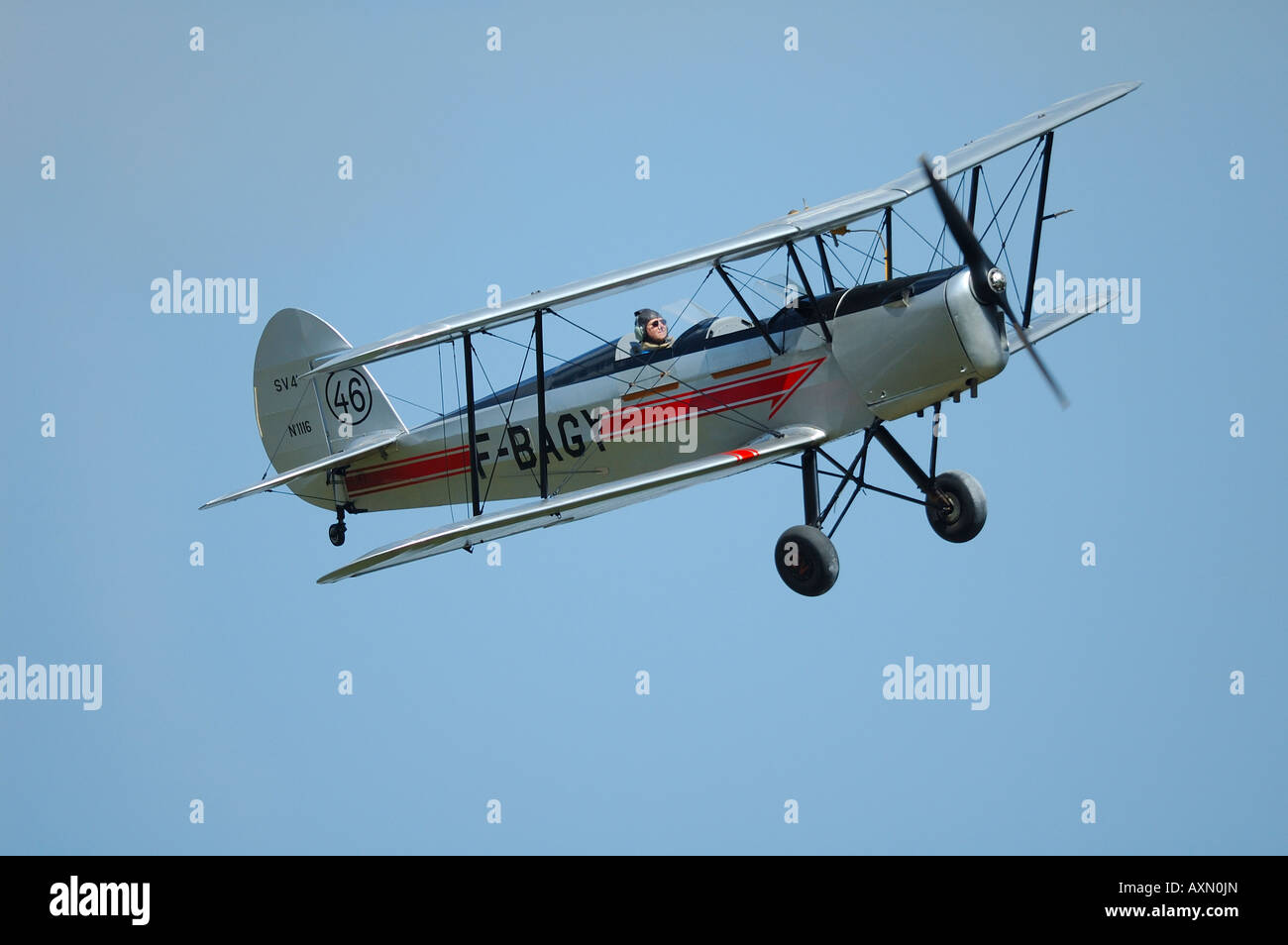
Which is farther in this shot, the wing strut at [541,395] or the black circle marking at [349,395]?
the black circle marking at [349,395]

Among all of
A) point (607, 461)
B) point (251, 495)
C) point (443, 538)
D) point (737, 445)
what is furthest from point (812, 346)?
point (251, 495)

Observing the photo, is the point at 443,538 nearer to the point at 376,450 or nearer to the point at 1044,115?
the point at 376,450

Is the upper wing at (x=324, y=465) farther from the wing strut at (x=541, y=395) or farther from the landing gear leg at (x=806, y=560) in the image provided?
the landing gear leg at (x=806, y=560)

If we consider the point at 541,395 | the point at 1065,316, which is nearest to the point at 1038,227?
the point at 1065,316

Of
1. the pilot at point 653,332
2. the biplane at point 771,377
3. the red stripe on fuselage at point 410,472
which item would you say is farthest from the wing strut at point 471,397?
the red stripe on fuselage at point 410,472

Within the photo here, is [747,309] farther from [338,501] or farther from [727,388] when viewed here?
[338,501]

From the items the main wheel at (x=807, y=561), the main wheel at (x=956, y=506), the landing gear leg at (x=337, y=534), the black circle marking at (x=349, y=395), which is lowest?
the main wheel at (x=807, y=561)
